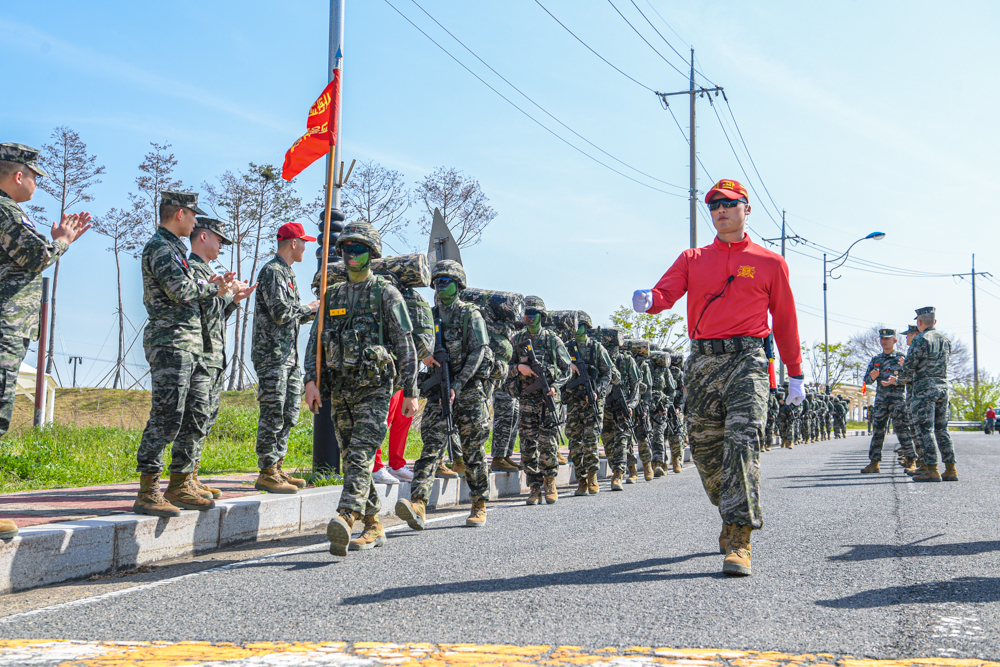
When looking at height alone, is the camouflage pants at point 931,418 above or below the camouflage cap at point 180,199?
below

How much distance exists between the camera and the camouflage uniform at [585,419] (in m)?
9.86

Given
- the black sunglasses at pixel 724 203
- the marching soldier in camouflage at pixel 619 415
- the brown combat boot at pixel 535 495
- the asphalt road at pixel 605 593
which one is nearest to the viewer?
the asphalt road at pixel 605 593

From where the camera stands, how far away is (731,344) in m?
4.87

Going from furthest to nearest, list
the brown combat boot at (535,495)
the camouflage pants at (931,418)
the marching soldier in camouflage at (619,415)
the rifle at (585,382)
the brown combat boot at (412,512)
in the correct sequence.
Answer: the marching soldier in camouflage at (619,415), the camouflage pants at (931,418), the rifle at (585,382), the brown combat boot at (535,495), the brown combat boot at (412,512)

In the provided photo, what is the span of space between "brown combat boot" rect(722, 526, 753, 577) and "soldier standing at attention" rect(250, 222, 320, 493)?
3773 mm

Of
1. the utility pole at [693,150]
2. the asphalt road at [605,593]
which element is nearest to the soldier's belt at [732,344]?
the asphalt road at [605,593]

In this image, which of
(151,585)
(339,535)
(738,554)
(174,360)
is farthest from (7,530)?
(738,554)

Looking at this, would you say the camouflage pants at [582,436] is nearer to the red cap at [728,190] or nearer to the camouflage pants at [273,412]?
the camouflage pants at [273,412]

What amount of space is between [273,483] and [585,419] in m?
4.19

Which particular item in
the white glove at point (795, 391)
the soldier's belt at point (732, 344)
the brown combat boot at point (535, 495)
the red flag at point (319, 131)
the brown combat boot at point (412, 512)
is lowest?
the brown combat boot at point (535, 495)

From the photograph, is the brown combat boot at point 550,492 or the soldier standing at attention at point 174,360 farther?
the brown combat boot at point 550,492

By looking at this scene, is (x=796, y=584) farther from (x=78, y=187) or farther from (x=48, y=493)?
(x=78, y=187)

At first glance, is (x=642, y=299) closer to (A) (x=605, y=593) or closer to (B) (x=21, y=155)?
(A) (x=605, y=593)

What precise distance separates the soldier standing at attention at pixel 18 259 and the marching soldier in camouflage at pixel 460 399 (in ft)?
9.63
